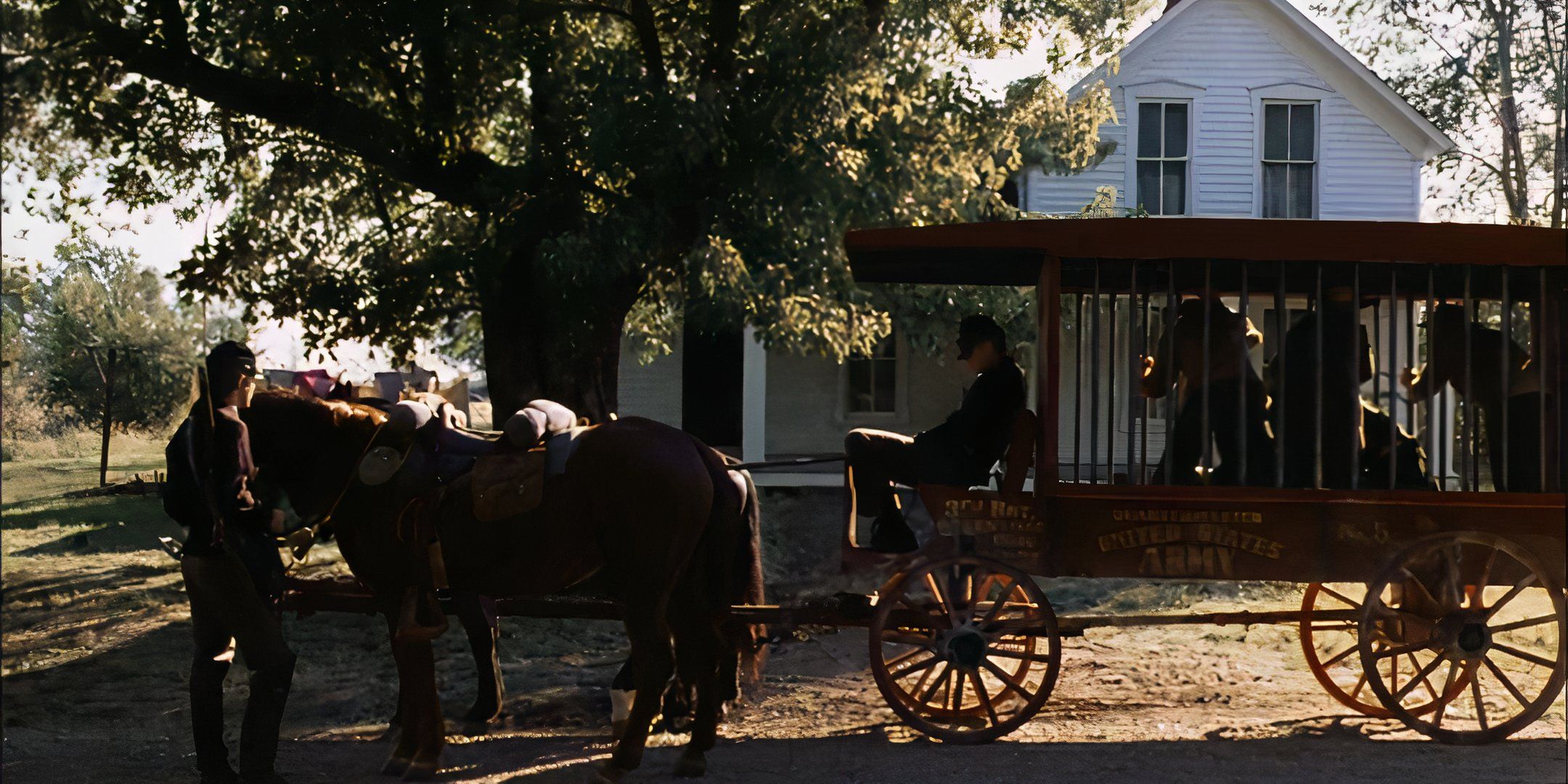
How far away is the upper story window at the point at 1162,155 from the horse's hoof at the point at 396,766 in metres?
14.1

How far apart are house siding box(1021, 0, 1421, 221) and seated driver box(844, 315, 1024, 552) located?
36.3 feet

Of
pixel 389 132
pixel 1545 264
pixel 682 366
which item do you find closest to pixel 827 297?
pixel 389 132

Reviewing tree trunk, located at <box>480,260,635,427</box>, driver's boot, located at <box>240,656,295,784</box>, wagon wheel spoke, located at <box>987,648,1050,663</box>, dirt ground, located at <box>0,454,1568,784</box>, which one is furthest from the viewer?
tree trunk, located at <box>480,260,635,427</box>

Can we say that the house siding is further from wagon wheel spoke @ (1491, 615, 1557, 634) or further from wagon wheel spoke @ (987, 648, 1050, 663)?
wagon wheel spoke @ (987, 648, 1050, 663)

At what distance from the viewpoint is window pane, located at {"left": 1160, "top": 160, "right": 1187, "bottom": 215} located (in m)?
17.7

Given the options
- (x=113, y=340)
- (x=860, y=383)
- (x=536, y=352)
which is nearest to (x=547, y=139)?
(x=536, y=352)

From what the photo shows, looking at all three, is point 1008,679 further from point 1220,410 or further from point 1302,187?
point 1302,187

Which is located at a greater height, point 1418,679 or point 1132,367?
point 1132,367

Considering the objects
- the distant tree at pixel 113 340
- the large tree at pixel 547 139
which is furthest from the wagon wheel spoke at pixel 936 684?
the distant tree at pixel 113 340

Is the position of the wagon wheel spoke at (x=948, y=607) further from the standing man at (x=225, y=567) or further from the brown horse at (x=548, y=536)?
the standing man at (x=225, y=567)

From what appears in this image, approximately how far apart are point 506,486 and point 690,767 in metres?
1.55

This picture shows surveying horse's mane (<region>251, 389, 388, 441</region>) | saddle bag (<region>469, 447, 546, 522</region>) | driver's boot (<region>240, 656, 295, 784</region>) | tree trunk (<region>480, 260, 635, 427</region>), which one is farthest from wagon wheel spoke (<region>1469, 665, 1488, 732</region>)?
tree trunk (<region>480, 260, 635, 427</region>)

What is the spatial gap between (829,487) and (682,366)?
3.29m

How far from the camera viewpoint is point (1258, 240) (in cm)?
632
